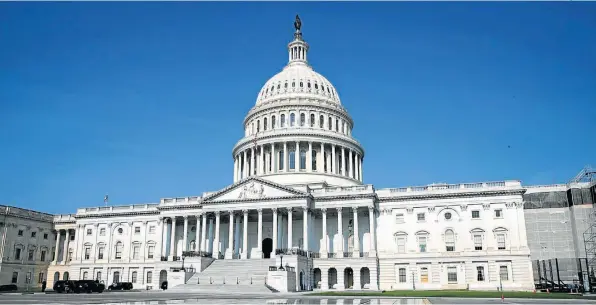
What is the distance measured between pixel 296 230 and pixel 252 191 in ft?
31.1

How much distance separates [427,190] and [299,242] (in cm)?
2018

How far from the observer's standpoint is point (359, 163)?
314 ft

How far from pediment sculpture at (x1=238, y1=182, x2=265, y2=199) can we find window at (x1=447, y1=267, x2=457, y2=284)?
2758 cm

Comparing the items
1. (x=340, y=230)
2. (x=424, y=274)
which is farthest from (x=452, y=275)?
(x=340, y=230)

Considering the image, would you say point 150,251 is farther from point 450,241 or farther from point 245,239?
point 450,241

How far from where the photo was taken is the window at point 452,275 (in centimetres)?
6900

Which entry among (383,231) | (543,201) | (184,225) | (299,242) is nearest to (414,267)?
(383,231)

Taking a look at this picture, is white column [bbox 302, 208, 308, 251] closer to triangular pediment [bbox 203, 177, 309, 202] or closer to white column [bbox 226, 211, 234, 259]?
triangular pediment [bbox 203, 177, 309, 202]

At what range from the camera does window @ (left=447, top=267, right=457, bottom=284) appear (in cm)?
6900

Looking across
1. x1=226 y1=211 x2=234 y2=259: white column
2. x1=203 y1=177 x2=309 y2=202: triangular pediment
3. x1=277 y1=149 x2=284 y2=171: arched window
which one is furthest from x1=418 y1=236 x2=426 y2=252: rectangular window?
x1=277 y1=149 x2=284 y2=171: arched window

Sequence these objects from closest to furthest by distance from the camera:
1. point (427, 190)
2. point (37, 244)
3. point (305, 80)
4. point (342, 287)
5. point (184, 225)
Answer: point (342, 287) < point (427, 190) < point (184, 225) < point (37, 244) < point (305, 80)

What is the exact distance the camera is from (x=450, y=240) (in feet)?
232

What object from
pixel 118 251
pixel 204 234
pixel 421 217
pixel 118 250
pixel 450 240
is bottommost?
pixel 118 251

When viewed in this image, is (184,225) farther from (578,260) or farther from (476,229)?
(578,260)
